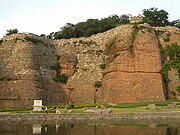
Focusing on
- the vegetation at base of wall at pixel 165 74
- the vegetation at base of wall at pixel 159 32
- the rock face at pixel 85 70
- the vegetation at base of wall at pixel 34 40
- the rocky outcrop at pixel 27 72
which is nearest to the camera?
the rocky outcrop at pixel 27 72

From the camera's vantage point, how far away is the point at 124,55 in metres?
58.0

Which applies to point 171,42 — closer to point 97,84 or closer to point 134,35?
point 134,35

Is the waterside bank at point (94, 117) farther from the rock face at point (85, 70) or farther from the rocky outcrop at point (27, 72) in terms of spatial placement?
the rock face at point (85, 70)

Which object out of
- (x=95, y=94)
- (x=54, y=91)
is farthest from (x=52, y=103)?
(x=95, y=94)

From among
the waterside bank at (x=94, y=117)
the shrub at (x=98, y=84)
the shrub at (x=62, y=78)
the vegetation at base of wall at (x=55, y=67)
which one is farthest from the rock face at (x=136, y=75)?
the waterside bank at (x=94, y=117)

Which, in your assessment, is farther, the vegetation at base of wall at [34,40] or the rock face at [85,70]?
the vegetation at base of wall at [34,40]

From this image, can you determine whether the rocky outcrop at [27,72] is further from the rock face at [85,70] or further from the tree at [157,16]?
the tree at [157,16]

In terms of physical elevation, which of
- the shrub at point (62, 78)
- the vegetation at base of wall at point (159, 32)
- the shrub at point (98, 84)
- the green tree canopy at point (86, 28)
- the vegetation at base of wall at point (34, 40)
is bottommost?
the shrub at point (98, 84)

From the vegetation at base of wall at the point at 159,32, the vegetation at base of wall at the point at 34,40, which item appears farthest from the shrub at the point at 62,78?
the vegetation at base of wall at the point at 159,32

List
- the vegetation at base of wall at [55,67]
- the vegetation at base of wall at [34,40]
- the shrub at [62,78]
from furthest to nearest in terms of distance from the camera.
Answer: the vegetation at base of wall at [34,40] < the vegetation at base of wall at [55,67] < the shrub at [62,78]

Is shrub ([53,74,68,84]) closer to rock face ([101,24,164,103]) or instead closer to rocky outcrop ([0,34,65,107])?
rocky outcrop ([0,34,65,107])

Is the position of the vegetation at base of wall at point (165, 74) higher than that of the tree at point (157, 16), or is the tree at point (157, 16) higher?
the tree at point (157, 16)

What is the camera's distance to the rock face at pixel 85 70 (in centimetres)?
5450

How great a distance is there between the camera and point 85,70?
61.8 meters
